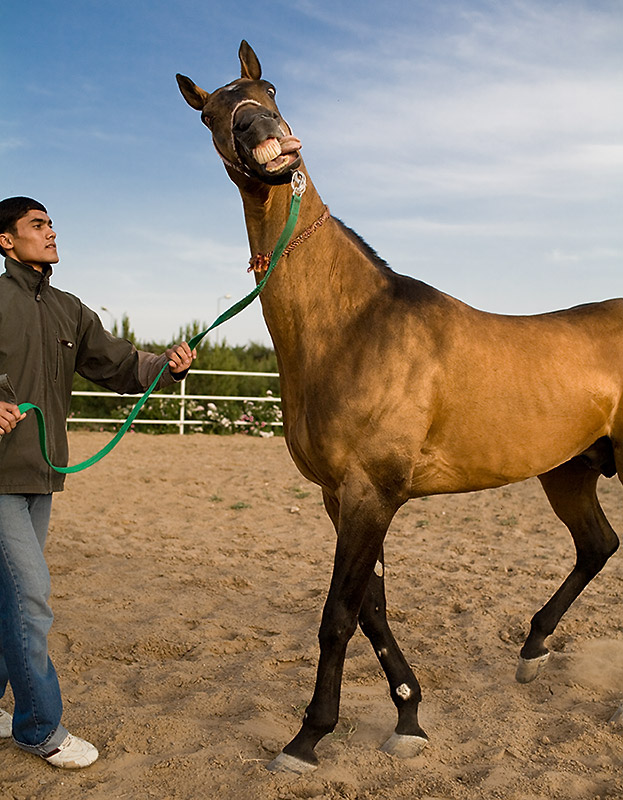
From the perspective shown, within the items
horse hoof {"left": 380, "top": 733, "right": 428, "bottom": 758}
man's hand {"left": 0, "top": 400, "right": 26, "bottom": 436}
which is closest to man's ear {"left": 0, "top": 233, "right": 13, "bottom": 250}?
man's hand {"left": 0, "top": 400, "right": 26, "bottom": 436}

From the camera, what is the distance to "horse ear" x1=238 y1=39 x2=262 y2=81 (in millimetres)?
2857

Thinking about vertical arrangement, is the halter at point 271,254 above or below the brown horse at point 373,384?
above

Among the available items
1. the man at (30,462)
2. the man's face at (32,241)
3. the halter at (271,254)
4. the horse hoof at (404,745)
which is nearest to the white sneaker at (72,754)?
the man at (30,462)

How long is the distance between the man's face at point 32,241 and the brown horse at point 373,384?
75cm

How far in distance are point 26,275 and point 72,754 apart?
183 cm

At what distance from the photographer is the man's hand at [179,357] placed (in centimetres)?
305

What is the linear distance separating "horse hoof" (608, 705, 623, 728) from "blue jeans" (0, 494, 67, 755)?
2.26m

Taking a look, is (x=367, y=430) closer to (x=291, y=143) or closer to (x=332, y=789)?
(x=291, y=143)

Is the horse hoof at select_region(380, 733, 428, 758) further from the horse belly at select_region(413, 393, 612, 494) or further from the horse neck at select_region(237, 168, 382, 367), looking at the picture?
the horse neck at select_region(237, 168, 382, 367)

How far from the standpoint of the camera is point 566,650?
3.99 m

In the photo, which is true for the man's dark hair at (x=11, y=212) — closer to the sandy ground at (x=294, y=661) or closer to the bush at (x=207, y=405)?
the sandy ground at (x=294, y=661)

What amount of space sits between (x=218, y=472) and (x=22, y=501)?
25.3 feet

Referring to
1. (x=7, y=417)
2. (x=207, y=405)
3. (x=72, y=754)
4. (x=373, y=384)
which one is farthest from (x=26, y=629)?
(x=207, y=405)

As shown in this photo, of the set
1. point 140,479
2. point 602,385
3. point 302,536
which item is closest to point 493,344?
point 602,385
